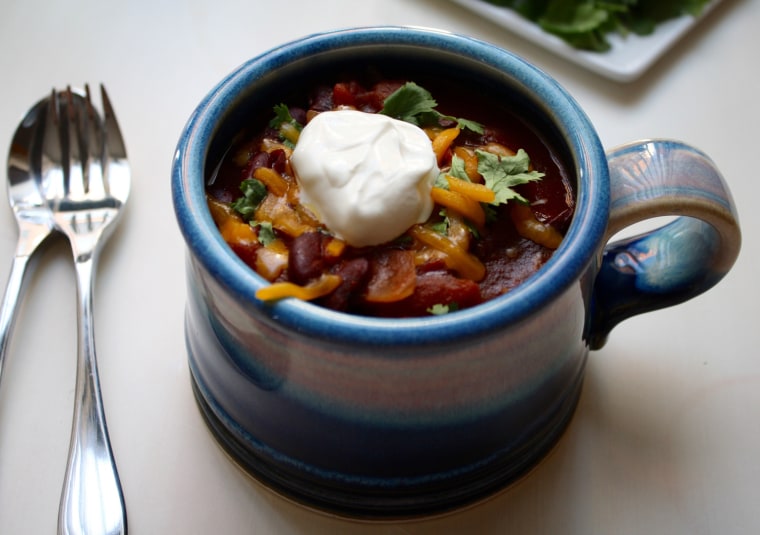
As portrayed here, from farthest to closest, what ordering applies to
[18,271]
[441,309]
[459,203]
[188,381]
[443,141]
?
[18,271], [188,381], [443,141], [459,203], [441,309]

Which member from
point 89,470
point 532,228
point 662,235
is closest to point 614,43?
point 662,235

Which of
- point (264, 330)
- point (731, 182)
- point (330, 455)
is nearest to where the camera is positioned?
point (264, 330)

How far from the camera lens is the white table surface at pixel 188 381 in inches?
51.9

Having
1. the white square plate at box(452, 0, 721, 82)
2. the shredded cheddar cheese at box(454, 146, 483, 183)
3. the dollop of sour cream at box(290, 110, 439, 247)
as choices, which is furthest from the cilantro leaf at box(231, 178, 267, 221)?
the white square plate at box(452, 0, 721, 82)

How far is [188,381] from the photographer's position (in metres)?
1.48

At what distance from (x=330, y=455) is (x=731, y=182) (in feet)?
3.60

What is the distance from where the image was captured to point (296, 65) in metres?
1.40

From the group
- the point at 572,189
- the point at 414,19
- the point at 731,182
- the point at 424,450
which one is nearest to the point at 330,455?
the point at 424,450

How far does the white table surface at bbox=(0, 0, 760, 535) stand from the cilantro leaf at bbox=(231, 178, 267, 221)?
365 millimetres

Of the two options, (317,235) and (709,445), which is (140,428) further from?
→ (709,445)

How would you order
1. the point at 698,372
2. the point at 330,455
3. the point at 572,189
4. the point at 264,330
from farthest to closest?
1. the point at 698,372
2. the point at 572,189
3. the point at 330,455
4. the point at 264,330

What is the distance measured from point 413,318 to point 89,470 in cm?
59

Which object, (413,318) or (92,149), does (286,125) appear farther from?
(92,149)

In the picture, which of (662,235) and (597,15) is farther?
(597,15)
